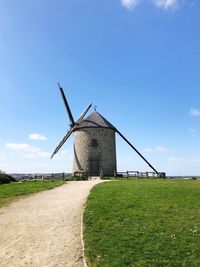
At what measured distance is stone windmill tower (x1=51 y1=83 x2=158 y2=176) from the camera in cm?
5334

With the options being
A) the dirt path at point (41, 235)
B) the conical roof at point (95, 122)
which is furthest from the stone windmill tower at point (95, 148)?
the dirt path at point (41, 235)

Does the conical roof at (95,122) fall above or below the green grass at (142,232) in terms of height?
above

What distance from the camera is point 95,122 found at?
5441 centimetres

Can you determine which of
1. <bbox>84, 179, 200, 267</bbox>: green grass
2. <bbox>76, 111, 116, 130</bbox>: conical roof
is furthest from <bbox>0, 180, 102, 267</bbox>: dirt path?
<bbox>76, 111, 116, 130</bbox>: conical roof

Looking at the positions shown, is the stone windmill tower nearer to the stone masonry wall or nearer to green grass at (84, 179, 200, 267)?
the stone masonry wall

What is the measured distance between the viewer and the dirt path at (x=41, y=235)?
1130 centimetres

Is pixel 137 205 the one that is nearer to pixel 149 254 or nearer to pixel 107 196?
pixel 107 196

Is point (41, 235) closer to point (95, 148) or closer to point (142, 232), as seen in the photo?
point (142, 232)

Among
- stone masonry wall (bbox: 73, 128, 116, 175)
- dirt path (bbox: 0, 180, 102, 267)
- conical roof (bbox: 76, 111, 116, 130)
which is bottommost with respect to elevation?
dirt path (bbox: 0, 180, 102, 267)

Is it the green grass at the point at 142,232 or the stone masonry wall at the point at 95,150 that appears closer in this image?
the green grass at the point at 142,232

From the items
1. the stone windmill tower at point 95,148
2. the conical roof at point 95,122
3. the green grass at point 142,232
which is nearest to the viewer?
the green grass at point 142,232

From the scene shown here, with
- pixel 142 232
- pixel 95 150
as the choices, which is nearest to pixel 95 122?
pixel 95 150

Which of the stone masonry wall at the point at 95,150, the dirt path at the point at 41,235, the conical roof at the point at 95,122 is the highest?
the conical roof at the point at 95,122

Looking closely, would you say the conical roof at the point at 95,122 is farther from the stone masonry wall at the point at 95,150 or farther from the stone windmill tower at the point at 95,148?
the stone masonry wall at the point at 95,150
